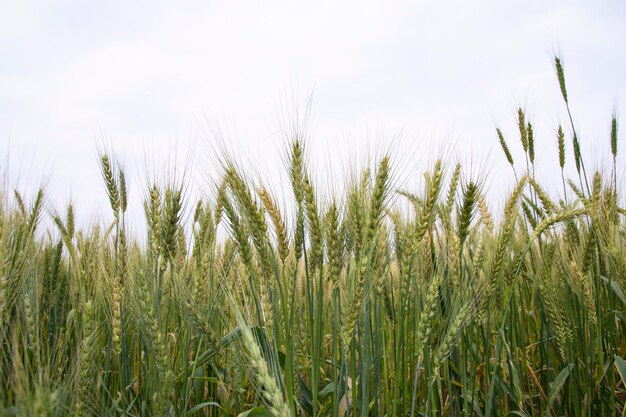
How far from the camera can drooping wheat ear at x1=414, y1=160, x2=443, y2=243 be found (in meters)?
2.12

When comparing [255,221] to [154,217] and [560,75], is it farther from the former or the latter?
[560,75]

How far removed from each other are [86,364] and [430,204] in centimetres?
127

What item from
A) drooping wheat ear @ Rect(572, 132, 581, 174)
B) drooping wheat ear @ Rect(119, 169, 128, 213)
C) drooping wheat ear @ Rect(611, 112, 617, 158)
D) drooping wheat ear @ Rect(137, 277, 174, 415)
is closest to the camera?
drooping wheat ear @ Rect(137, 277, 174, 415)

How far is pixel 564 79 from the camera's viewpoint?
4.10m

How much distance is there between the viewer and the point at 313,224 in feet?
6.70

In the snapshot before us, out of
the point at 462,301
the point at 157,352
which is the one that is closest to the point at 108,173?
the point at 157,352

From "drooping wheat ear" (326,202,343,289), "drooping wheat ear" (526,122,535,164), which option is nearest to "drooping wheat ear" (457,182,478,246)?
"drooping wheat ear" (326,202,343,289)

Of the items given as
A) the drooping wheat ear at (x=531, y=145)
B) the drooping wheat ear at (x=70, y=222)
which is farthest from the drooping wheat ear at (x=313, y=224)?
the drooping wheat ear at (x=531, y=145)

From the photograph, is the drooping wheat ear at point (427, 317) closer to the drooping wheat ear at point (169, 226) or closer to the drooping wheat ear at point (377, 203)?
the drooping wheat ear at point (377, 203)

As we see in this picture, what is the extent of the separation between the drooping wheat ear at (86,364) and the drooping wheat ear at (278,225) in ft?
2.14

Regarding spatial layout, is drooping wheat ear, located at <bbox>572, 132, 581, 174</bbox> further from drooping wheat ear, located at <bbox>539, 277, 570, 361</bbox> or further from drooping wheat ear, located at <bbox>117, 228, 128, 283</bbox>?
drooping wheat ear, located at <bbox>117, 228, 128, 283</bbox>

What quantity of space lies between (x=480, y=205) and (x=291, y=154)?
4.44 ft

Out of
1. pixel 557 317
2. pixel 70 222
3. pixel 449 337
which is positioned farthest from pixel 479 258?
pixel 70 222

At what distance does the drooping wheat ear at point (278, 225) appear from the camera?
209 centimetres
